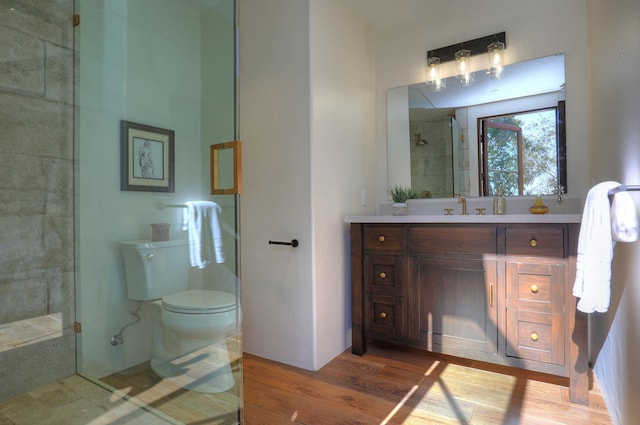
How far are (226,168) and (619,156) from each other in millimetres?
1786

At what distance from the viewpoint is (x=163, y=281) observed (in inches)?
77.6

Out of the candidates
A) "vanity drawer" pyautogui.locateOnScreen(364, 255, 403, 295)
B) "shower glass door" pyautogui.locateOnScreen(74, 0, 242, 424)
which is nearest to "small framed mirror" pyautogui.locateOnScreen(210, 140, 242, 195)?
"shower glass door" pyautogui.locateOnScreen(74, 0, 242, 424)

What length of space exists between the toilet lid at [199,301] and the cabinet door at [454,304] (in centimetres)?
113

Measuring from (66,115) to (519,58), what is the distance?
9.31 feet

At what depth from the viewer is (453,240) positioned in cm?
212

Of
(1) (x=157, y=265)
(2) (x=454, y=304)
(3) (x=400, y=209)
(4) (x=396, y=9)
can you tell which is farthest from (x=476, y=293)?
(4) (x=396, y=9)

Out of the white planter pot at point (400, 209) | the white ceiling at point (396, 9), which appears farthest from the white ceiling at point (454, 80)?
the white planter pot at point (400, 209)

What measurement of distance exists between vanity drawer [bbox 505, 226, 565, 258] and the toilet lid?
1.56 m

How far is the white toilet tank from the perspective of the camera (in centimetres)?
196

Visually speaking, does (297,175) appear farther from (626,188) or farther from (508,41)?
(508,41)

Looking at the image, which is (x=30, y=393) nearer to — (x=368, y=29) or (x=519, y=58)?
(x=368, y=29)

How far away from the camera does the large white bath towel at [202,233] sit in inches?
76.9

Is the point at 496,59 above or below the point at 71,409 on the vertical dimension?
above

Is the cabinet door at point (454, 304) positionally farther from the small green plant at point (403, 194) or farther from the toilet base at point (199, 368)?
the toilet base at point (199, 368)
